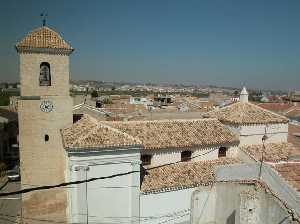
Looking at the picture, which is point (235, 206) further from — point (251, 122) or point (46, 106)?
point (46, 106)

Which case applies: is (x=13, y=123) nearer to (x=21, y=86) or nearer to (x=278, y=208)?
(x=21, y=86)

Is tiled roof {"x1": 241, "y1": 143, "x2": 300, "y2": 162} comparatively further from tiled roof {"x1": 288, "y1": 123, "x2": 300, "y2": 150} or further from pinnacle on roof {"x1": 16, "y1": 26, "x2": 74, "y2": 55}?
pinnacle on roof {"x1": 16, "y1": 26, "x2": 74, "y2": 55}

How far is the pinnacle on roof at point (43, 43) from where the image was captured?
1631 centimetres

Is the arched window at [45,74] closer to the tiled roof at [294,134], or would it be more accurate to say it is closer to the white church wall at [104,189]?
the white church wall at [104,189]

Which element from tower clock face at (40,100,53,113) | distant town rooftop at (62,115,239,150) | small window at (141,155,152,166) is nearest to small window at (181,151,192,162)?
distant town rooftop at (62,115,239,150)

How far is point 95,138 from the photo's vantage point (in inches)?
572

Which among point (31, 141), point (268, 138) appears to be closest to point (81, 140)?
point (31, 141)

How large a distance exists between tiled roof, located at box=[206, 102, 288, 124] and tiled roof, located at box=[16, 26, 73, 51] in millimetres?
11031

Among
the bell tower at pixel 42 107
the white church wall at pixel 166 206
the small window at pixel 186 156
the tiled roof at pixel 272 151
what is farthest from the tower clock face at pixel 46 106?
the tiled roof at pixel 272 151

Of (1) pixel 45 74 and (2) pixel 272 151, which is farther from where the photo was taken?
(2) pixel 272 151

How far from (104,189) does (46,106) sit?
5.66 meters

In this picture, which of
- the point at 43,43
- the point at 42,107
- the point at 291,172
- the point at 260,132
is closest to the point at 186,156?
the point at 260,132

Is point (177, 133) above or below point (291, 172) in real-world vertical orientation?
above

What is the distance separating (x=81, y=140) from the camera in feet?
46.6
